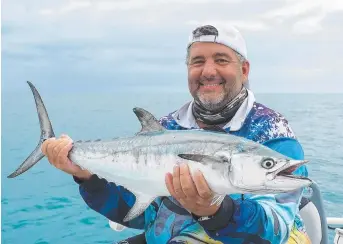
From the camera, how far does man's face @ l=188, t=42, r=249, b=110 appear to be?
7.59 ft

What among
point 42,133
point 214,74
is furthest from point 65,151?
point 214,74

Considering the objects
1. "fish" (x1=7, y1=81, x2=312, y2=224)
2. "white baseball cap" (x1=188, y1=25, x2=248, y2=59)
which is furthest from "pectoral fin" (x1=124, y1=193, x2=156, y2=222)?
"white baseball cap" (x1=188, y1=25, x2=248, y2=59)

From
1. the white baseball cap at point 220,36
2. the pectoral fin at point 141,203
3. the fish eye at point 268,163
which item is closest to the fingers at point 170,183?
the pectoral fin at point 141,203

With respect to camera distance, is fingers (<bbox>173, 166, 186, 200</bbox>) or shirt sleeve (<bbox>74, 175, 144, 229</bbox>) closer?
fingers (<bbox>173, 166, 186, 200</bbox>)

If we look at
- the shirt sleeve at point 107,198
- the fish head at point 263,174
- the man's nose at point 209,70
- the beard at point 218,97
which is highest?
the man's nose at point 209,70

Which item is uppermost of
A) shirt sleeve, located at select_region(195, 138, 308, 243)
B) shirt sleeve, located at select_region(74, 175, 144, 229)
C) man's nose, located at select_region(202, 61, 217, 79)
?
man's nose, located at select_region(202, 61, 217, 79)

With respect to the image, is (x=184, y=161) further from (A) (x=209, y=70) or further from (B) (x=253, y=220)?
(A) (x=209, y=70)

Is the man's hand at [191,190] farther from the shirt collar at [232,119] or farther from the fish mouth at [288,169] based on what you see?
the shirt collar at [232,119]

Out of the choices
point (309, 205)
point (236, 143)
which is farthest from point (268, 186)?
point (309, 205)

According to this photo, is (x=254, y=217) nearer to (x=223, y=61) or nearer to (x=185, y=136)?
(x=185, y=136)

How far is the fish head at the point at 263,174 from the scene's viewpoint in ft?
5.41

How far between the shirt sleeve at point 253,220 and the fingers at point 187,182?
149mm

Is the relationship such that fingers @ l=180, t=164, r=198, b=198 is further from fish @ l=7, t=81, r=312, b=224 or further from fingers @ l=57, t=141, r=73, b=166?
fingers @ l=57, t=141, r=73, b=166

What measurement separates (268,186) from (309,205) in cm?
133
